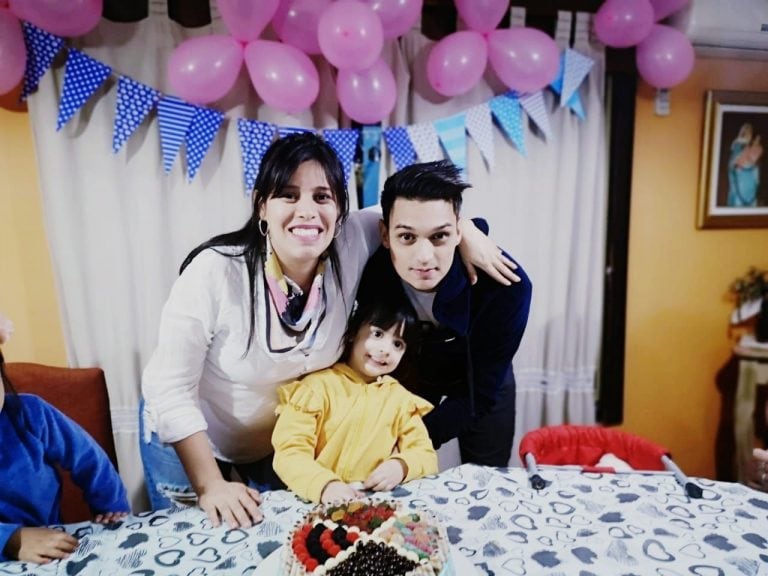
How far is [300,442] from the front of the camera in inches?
43.5

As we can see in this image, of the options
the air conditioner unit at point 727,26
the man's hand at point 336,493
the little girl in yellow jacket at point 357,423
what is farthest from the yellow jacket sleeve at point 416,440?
the air conditioner unit at point 727,26

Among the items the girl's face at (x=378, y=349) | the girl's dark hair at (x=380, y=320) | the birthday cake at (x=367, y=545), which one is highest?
the girl's dark hair at (x=380, y=320)

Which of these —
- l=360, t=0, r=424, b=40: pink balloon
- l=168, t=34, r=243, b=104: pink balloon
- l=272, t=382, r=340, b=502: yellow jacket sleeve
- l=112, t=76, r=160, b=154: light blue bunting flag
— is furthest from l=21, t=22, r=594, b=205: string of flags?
l=272, t=382, r=340, b=502: yellow jacket sleeve

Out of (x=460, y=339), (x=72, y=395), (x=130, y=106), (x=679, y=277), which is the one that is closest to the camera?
(x=460, y=339)

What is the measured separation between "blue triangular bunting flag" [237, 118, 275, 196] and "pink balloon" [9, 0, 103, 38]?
1.67 ft

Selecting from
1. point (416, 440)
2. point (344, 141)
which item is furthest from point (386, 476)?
point (344, 141)

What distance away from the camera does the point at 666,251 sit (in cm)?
250

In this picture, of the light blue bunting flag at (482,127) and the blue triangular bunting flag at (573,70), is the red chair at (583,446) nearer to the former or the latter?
the light blue bunting flag at (482,127)

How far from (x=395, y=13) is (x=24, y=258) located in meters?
1.50

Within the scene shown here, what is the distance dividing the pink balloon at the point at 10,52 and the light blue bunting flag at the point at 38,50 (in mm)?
41

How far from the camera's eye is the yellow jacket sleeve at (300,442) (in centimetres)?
107

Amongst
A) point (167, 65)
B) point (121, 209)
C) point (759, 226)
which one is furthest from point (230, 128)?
point (759, 226)

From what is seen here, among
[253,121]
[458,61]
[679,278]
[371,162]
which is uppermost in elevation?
[458,61]

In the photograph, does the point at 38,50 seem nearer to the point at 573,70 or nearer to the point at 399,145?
the point at 399,145
